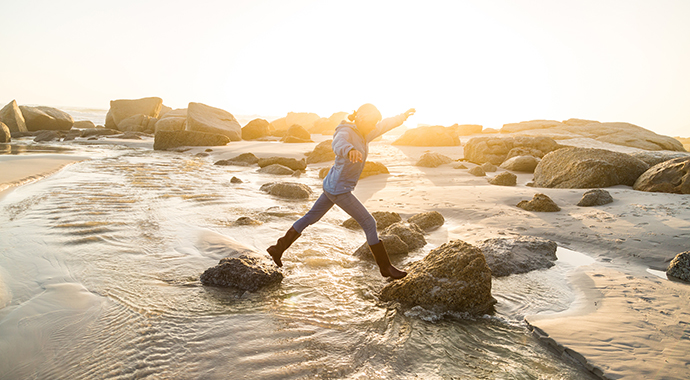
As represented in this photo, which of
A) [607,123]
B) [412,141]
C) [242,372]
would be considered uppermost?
[607,123]

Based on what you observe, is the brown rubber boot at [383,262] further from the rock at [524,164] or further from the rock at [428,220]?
the rock at [524,164]

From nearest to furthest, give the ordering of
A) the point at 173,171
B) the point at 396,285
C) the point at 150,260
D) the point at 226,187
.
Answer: the point at 396,285, the point at 150,260, the point at 226,187, the point at 173,171

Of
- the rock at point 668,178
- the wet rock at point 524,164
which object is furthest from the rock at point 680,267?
the wet rock at point 524,164

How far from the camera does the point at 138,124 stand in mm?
33531

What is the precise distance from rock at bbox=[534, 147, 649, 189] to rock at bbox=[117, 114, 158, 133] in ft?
109

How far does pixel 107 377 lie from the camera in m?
2.33

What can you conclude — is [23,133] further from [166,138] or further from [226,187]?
[226,187]

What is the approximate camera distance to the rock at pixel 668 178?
684 cm

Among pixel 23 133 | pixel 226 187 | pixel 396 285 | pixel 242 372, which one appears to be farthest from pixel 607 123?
pixel 23 133

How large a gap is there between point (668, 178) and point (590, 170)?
1.29 m

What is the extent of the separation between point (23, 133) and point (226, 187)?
86.6 ft

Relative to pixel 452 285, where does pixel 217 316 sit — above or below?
below

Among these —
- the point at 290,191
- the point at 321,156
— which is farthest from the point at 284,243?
the point at 321,156

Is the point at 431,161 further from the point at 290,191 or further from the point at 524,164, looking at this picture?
the point at 290,191
